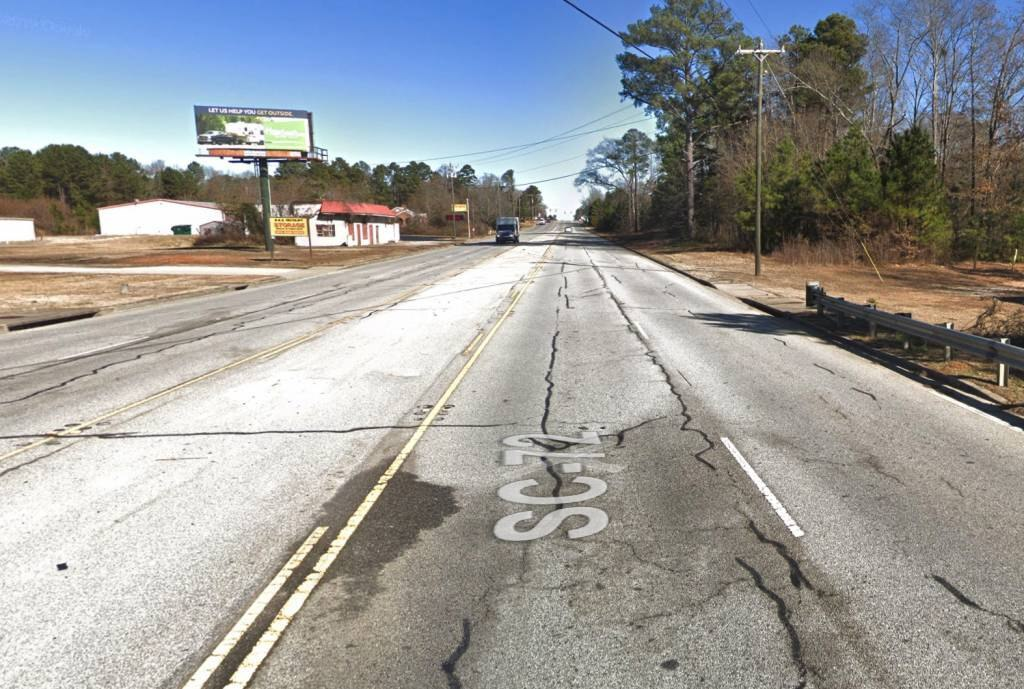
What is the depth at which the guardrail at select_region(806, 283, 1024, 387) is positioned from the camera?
9.35m

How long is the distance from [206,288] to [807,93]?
48.1 m

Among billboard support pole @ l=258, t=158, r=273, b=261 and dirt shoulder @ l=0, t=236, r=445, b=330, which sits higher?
billboard support pole @ l=258, t=158, r=273, b=261

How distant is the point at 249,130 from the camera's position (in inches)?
→ 2265

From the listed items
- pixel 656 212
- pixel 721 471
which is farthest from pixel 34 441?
pixel 656 212

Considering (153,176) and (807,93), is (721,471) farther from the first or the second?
(153,176)

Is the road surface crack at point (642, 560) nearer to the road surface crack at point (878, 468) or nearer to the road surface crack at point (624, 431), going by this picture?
the road surface crack at point (624, 431)

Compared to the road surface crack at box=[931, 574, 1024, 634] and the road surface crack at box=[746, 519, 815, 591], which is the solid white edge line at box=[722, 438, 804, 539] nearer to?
the road surface crack at box=[746, 519, 815, 591]

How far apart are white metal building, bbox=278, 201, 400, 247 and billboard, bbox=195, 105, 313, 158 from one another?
1440 centimetres

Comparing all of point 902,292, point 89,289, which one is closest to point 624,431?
point 902,292

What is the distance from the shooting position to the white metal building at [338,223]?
246 ft

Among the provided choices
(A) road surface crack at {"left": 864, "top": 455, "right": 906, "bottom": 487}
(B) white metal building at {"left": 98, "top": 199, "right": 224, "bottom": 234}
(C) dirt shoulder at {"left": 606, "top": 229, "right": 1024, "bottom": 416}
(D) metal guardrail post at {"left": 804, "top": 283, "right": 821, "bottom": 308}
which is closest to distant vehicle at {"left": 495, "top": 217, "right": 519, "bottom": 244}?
(C) dirt shoulder at {"left": 606, "top": 229, "right": 1024, "bottom": 416}

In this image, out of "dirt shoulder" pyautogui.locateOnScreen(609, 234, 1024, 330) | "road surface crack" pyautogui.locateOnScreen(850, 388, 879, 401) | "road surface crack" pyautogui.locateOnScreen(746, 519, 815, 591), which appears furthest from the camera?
"dirt shoulder" pyautogui.locateOnScreen(609, 234, 1024, 330)

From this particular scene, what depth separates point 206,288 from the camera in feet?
90.1

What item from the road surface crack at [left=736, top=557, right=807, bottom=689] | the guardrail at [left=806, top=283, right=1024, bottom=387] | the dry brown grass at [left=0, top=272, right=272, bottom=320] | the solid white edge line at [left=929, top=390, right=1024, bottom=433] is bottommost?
the solid white edge line at [left=929, top=390, right=1024, bottom=433]
